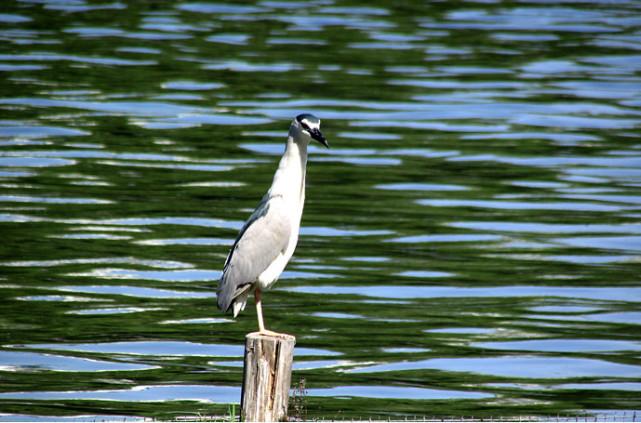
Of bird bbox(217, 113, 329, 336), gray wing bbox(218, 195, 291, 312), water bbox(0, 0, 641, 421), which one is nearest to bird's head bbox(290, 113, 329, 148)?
bird bbox(217, 113, 329, 336)

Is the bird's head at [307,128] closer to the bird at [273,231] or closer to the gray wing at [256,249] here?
the bird at [273,231]

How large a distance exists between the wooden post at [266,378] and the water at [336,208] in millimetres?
4551

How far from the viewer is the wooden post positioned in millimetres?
8578

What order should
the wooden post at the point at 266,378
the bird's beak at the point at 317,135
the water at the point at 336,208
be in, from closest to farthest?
1. the wooden post at the point at 266,378
2. the bird's beak at the point at 317,135
3. the water at the point at 336,208

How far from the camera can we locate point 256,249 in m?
9.61

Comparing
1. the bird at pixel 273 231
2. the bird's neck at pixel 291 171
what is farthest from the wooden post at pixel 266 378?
the bird's neck at pixel 291 171

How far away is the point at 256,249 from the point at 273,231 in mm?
211

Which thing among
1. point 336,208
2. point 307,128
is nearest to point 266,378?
point 307,128

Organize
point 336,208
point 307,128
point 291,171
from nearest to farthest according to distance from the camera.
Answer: point 307,128, point 291,171, point 336,208

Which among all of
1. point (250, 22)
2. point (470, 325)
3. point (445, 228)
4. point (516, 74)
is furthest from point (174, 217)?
point (250, 22)

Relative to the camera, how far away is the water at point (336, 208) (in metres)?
15.5

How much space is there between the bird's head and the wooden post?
1.59 metres

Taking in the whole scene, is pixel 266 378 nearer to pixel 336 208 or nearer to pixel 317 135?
pixel 317 135

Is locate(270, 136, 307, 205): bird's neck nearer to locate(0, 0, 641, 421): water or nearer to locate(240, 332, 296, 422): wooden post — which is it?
locate(240, 332, 296, 422): wooden post
